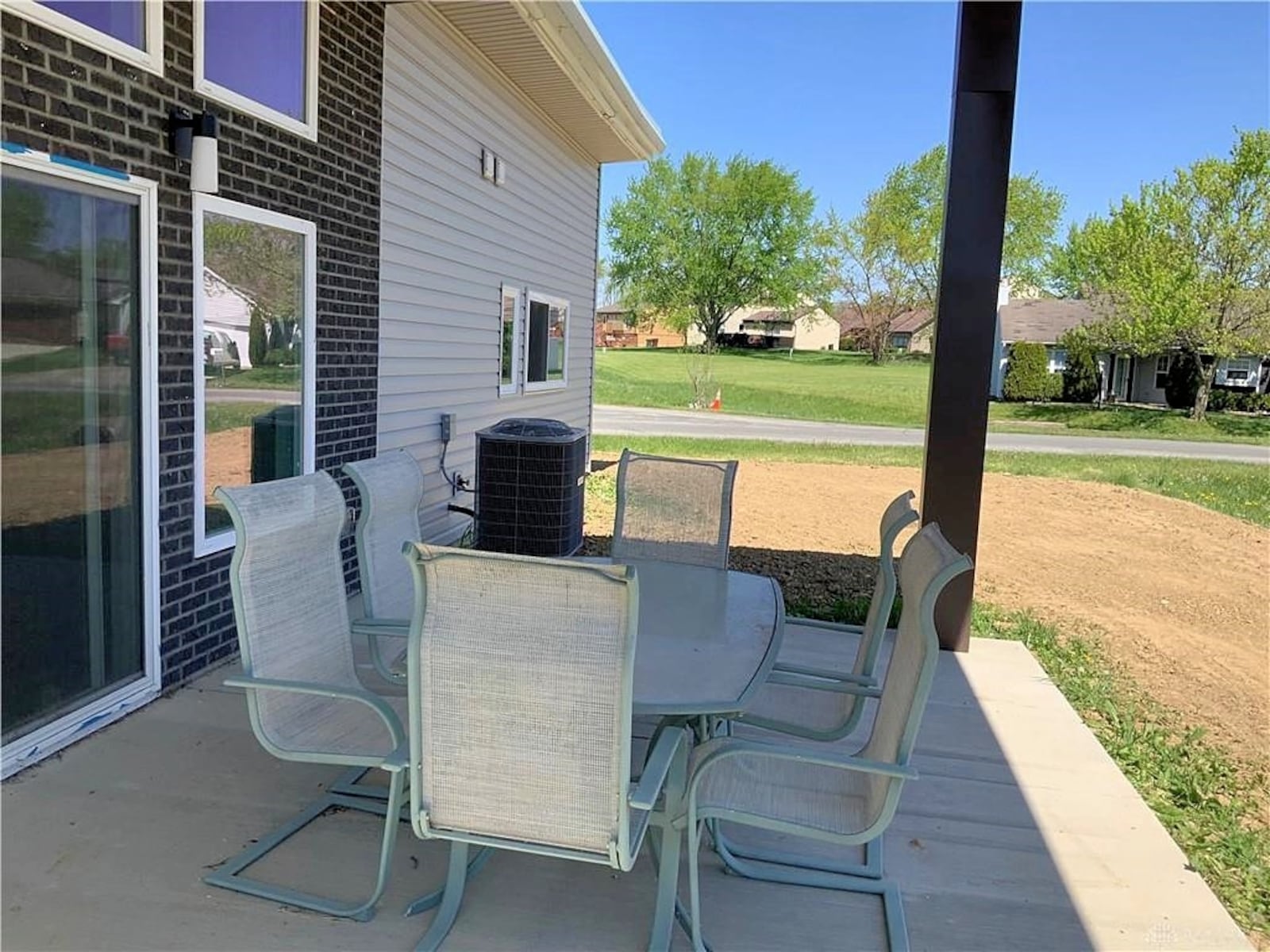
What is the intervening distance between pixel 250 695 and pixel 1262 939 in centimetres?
258

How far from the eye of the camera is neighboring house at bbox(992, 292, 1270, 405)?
91.6 feet

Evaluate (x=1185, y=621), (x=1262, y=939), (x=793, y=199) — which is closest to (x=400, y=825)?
(x=1262, y=939)

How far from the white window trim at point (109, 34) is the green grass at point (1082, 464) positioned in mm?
10384

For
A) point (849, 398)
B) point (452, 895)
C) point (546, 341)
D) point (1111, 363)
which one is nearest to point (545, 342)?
point (546, 341)

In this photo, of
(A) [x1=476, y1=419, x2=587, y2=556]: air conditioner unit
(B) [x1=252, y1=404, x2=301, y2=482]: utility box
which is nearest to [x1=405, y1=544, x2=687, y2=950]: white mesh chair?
(B) [x1=252, y1=404, x2=301, y2=482]: utility box

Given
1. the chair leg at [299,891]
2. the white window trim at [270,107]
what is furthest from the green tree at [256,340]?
the chair leg at [299,891]

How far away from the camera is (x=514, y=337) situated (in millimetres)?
7508

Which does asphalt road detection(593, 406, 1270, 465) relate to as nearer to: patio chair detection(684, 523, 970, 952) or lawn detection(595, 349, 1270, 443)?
lawn detection(595, 349, 1270, 443)

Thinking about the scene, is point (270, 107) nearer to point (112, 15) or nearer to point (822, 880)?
point (112, 15)

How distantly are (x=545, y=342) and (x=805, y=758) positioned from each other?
7053mm

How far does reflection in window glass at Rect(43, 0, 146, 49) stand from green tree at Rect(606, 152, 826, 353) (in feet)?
119

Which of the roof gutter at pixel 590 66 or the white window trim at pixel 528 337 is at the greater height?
the roof gutter at pixel 590 66

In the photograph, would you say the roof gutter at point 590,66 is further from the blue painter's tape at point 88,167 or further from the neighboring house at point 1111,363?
the neighboring house at point 1111,363

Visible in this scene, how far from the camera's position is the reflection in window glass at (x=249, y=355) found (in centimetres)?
352
